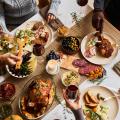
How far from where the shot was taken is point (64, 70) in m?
2.31

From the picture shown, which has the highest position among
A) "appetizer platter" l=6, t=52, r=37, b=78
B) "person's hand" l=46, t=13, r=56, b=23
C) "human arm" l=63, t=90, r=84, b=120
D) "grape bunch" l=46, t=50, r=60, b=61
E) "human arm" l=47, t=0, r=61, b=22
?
"human arm" l=47, t=0, r=61, b=22

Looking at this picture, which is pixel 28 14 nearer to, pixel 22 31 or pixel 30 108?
pixel 22 31

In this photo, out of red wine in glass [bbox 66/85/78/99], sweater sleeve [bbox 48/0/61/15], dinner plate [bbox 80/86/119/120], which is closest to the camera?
red wine in glass [bbox 66/85/78/99]

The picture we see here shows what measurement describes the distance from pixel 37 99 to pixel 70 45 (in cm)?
46

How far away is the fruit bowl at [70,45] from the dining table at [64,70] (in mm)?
51

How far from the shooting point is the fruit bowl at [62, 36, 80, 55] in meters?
2.34

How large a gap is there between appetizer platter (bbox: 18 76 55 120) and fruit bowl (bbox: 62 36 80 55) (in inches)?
11.0

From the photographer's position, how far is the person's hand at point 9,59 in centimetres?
211

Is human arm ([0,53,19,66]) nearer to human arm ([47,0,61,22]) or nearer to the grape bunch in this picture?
the grape bunch

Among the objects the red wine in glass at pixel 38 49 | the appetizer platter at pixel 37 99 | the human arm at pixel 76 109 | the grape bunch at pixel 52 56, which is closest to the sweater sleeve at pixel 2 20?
the red wine in glass at pixel 38 49

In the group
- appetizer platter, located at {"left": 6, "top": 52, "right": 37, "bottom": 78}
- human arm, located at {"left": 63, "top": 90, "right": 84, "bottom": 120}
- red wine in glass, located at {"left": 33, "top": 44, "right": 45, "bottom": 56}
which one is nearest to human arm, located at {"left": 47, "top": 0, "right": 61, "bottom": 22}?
red wine in glass, located at {"left": 33, "top": 44, "right": 45, "bottom": 56}

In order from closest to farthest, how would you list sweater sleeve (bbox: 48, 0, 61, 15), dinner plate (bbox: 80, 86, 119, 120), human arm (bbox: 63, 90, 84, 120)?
human arm (bbox: 63, 90, 84, 120) → dinner plate (bbox: 80, 86, 119, 120) → sweater sleeve (bbox: 48, 0, 61, 15)

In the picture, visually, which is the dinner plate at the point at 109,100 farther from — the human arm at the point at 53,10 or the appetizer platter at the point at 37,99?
the human arm at the point at 53,10

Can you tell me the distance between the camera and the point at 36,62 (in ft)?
7.61
